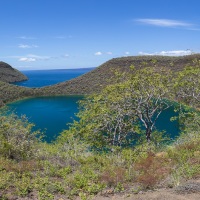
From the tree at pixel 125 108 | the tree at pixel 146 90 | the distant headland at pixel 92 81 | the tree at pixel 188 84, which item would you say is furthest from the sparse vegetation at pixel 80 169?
the distant headland at pixel 92 81

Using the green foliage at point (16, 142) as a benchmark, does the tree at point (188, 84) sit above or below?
above

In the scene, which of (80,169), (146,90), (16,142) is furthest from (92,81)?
(80,169)

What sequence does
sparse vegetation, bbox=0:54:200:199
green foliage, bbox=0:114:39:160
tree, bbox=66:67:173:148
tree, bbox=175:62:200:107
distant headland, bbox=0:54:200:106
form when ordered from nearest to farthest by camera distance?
1. sparse vegetation, bbox=0:54:200:199
2. green foliage, bbox=0:114:39:160
3. tree, bbox=66:67:173:148
4. tree, bbox=175:62:200:107
5. distant headland, bbox=0:54:200:106

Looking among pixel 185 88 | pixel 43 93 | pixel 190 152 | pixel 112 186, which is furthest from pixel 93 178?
pixel 43 93

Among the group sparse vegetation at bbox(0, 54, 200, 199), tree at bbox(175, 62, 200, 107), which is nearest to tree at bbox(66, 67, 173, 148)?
tree at bbox(175, 62, 200, 107)

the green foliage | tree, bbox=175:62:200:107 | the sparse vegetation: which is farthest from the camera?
tree, bbox=175:62:200:107

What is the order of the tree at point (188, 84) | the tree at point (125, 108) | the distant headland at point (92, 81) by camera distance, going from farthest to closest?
the distant headland at point (92, 81)
the tree at point (188, 84)
the tree at point (125, 108)

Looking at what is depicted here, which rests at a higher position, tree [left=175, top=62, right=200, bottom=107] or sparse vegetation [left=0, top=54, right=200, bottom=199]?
tree [left=175, top=62, right=200, bottom=107]

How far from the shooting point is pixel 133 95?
80.1 feet

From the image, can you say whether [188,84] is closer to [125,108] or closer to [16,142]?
[125,108]

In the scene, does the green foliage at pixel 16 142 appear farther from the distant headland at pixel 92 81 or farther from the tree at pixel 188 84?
the distant headland at pixel 92 81

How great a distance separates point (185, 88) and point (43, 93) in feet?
334

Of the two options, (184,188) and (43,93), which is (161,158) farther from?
(43,93)

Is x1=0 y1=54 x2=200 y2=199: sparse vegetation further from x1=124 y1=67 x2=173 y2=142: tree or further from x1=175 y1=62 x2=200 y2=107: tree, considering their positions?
x1=175 y1=62 x2=200 y2=107: tree
